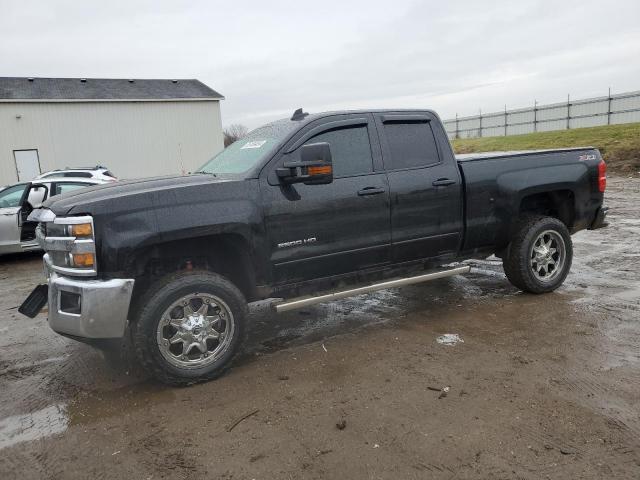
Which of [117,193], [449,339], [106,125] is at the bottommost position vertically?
[449,339]

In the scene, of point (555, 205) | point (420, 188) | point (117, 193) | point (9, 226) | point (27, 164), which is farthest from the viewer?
point (27, 164)

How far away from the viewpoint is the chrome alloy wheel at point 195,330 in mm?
3869

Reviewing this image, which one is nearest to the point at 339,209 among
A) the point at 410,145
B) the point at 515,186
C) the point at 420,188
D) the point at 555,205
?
the point at 420,188

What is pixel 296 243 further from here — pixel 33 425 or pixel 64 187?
pixel 64 187

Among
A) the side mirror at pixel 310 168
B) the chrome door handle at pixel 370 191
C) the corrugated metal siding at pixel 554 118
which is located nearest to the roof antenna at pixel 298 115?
the side mirror at pixel 310 168

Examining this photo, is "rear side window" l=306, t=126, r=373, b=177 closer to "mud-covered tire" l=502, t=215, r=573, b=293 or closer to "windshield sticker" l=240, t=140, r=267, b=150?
"windshield sticker" l=240, t=140, r=267, b=150

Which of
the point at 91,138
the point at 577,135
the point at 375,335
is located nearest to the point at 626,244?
the point at 375,335

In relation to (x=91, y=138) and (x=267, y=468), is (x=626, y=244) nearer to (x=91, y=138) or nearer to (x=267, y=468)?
(x=267, y=468)

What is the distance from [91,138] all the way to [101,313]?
100.0ft

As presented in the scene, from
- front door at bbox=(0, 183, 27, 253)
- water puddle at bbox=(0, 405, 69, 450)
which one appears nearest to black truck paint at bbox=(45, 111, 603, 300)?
water puddle at bbox=(0, 405, 69, 450)

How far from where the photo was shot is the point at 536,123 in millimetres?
39250

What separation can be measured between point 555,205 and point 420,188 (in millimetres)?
2093

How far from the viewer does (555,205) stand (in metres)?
5.99

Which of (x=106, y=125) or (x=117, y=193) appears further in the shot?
(x=106, y=125)
